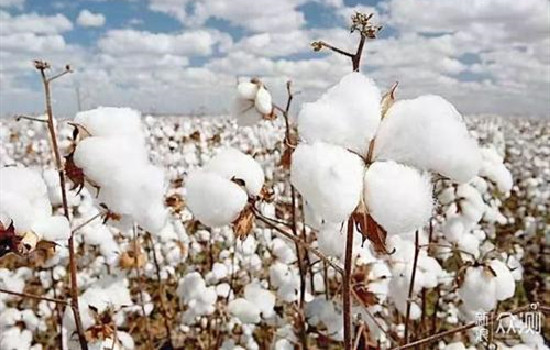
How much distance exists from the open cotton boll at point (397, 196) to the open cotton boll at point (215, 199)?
0.22 metres

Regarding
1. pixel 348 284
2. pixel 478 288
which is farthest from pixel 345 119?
pixel 478 288

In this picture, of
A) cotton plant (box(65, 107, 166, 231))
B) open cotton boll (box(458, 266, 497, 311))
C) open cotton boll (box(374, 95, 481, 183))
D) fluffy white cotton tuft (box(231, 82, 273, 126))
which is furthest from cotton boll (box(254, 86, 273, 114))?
open cotton boll (box(374, 95, 481, 183))

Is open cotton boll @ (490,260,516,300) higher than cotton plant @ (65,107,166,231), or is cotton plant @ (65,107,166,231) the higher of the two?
cotton plant @ (65,107,166,231)

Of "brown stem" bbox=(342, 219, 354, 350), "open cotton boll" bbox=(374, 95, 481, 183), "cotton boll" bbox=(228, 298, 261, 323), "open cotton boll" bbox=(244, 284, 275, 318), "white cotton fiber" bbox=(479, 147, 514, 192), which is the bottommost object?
"cotton boll" bbox=(228, 298, 261, 323)

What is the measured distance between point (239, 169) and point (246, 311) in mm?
1286

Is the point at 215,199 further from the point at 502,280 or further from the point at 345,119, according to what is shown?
the point at 502,280

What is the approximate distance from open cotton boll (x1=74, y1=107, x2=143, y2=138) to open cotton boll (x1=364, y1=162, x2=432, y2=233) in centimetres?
38

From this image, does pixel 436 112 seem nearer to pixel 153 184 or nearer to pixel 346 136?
pixel 346 136

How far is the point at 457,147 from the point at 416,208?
0.08 meters

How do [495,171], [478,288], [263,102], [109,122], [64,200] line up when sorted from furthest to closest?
[495,171] → [263,102] → [478,288] → [64,200] → [109,122]

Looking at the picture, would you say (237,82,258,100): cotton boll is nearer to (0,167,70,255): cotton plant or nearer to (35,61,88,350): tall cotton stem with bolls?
(35,61,88,350): tall cotton stem with bolls

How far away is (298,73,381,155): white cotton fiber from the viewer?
82 cm

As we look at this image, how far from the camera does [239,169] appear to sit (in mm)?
984

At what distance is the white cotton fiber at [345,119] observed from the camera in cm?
82
